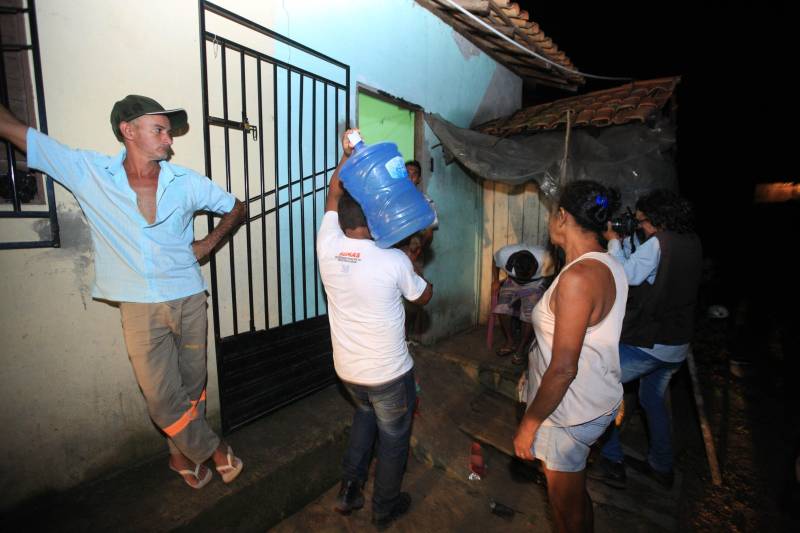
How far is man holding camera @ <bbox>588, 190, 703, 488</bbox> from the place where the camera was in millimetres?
2676

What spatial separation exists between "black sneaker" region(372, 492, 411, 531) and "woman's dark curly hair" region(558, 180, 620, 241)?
7.11ft

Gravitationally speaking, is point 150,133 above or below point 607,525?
above

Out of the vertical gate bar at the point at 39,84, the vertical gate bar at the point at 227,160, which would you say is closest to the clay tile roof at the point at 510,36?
the vertical gate bar at the point at 227,160

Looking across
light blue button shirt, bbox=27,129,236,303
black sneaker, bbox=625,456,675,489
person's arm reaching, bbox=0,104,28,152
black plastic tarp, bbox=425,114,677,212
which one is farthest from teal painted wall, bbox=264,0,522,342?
black sneaker, bbox=625,456,675,489

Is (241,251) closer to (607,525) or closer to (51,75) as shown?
(51,75)

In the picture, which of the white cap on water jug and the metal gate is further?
the metal gate

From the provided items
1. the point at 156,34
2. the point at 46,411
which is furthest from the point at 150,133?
the point at 46,411

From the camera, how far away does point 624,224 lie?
2770 millimetres

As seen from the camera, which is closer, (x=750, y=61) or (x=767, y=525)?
(x=767, y=525)

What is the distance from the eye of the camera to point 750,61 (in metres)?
9.36

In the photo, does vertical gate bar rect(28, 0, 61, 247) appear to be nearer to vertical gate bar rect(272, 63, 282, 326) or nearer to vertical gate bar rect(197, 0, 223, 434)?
vertical gate bar rect(197, 0, 223, 434)

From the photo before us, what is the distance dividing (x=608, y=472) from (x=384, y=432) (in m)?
2.05

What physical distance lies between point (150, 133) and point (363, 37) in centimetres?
238

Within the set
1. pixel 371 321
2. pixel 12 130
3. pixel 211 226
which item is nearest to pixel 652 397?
pixel 371 321
